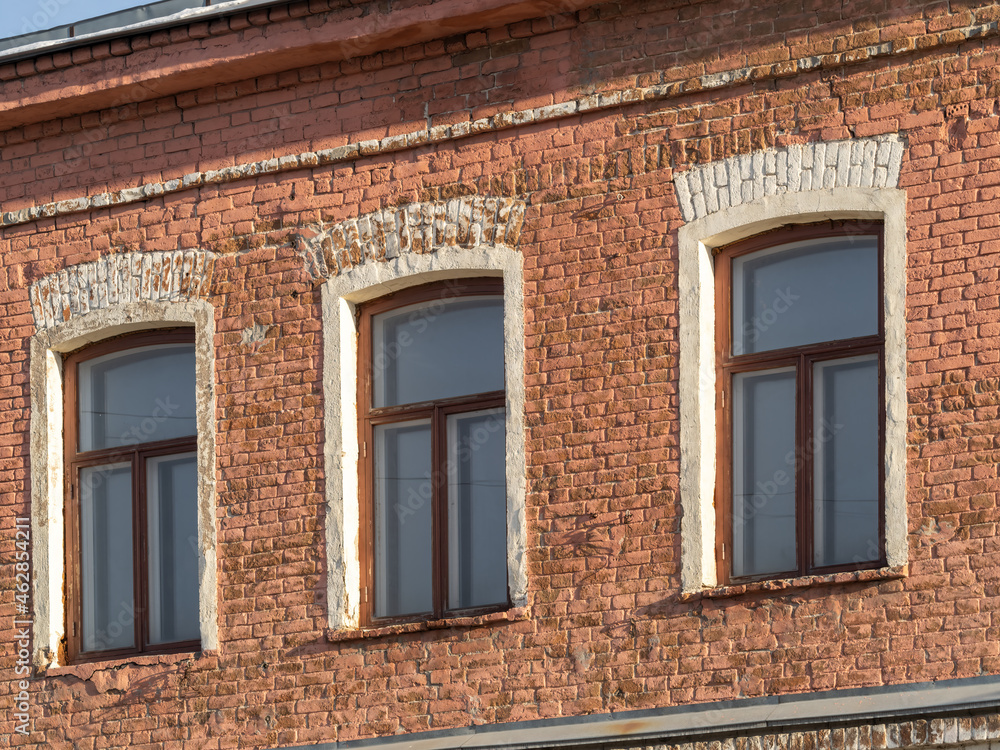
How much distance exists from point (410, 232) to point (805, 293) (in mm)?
2238

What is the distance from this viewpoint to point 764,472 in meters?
10.6

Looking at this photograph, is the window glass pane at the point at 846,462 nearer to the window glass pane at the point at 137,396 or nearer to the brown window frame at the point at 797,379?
the brown window frame at the point at 797,379

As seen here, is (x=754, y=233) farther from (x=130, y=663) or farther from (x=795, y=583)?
(x=130, y=663)

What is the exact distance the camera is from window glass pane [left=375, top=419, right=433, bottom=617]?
11477 mm

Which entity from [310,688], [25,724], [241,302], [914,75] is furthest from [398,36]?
[25,724]

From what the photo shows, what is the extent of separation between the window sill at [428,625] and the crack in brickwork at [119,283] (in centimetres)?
219

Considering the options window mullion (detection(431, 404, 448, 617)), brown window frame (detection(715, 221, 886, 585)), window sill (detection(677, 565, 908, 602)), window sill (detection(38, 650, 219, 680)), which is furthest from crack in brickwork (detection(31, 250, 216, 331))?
window sill (detection(677, 565, 908, 602))

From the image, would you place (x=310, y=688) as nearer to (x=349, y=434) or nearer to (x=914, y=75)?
(x=349, y=434)

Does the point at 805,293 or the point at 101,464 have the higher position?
the point at 805,293

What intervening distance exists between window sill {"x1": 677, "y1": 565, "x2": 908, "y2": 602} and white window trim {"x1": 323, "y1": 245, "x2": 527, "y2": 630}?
1024 millimetres

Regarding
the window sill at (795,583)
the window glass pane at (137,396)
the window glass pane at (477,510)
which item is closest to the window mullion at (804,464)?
the window sill at (795,583)

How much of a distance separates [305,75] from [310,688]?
3.44 metres

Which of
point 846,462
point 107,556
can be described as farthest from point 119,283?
point 846,462

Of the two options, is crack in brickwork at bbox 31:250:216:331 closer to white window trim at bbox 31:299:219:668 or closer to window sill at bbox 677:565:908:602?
white window trim at bbox 31:299:219:668
